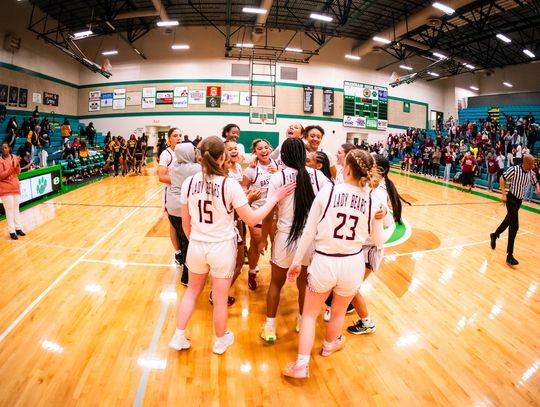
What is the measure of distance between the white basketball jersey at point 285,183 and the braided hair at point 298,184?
39 mm

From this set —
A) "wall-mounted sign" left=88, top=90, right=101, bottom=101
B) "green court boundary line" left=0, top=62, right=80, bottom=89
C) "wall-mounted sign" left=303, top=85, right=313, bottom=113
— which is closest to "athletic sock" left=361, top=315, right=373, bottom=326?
"wall-mounted sign" left=303, top=85, right=313, bottom=113

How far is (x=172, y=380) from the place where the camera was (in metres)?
2.52

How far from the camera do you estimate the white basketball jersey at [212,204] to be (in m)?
2.40

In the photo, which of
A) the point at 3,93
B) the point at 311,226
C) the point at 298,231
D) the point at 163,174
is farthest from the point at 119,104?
the point at 311,226

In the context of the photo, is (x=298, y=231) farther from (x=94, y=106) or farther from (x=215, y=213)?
(x=94, y=106)

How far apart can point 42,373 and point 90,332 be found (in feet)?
1.97

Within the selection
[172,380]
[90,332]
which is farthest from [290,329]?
[90,332]

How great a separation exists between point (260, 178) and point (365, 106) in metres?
21.1

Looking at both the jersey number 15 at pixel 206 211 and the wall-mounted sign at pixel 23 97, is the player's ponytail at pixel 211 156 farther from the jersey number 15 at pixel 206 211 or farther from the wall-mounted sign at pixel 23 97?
the wall-mounted sign at pixel 23 97

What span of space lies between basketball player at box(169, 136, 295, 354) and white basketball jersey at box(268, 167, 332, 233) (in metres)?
0.14

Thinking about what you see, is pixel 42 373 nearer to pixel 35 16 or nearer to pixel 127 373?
pixel 127 373

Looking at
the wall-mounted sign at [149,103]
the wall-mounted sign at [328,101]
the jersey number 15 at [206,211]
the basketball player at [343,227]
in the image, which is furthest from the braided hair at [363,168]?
the wall-mounted sign at [149,103]

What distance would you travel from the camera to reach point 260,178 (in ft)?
12.0

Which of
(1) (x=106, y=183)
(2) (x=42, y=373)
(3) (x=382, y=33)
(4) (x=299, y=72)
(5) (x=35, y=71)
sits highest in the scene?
(3) (x=382, y=33)
